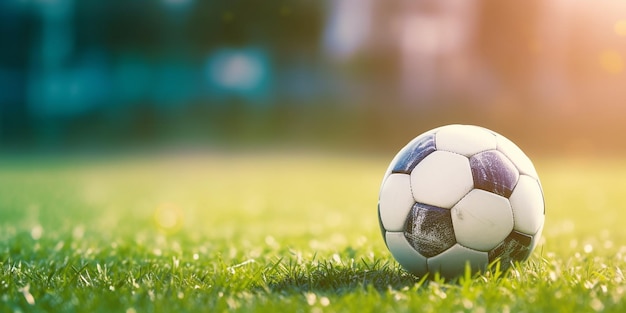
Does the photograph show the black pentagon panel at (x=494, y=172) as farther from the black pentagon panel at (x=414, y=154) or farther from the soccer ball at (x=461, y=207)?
the black pentagon panel at (x=414, y=154)

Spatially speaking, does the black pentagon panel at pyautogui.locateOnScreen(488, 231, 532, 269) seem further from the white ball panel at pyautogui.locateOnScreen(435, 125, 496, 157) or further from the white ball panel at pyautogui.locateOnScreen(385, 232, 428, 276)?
the white ball panel at pyautogui.locateOnScreen(435, 125, 496, 157)

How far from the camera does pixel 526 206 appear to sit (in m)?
3.34

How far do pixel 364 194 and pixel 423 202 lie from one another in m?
8.46

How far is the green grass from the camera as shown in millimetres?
2816

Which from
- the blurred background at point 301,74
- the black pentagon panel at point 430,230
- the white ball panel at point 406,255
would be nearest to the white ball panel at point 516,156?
the black pentagon panel at point 430,230

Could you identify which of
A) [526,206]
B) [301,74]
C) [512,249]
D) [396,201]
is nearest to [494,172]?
[526,206]

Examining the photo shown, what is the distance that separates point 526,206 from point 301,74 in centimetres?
2644

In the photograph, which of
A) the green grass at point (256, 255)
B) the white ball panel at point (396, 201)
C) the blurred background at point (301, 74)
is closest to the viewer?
the green grass at point (256, 255)

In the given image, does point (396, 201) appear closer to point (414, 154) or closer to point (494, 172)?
point (414, 154)

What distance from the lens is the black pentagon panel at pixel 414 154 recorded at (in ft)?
11.3

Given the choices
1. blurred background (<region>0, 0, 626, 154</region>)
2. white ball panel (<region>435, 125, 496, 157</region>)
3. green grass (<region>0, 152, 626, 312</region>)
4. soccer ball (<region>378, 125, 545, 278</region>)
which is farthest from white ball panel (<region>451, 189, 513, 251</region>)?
blurred background (<region>0, 0, 626, 154</region>)

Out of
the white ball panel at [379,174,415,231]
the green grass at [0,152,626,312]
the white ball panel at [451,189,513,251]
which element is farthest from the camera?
the white ball panel at [379,174,415,231]

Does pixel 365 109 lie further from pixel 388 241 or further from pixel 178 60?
pixel 388 241

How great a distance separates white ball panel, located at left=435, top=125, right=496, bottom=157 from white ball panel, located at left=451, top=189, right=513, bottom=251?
277 millimetres
